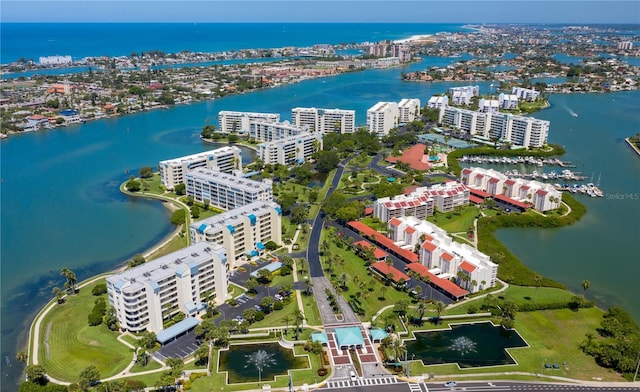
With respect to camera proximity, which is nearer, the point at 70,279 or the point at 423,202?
the point at 70,279

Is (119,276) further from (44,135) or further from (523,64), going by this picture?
(523,64)

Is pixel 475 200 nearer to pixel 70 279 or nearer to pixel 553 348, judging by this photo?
pixel 553 348

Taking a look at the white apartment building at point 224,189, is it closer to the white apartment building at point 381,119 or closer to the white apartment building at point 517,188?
the white apartment building at point 517,188

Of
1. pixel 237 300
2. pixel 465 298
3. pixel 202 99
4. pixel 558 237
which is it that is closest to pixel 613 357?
pixel 465 298

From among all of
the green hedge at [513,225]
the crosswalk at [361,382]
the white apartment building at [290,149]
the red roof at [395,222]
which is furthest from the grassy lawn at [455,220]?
the white apartment building at [290,149]

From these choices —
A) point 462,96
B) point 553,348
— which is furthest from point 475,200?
point 462,96

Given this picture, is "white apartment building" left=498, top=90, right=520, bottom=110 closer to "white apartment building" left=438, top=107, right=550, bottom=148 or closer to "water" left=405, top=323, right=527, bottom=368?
"white apartment building" left=438, top=107, right=550, bottom=148

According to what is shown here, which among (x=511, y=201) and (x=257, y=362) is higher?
(x=511, y=201)
